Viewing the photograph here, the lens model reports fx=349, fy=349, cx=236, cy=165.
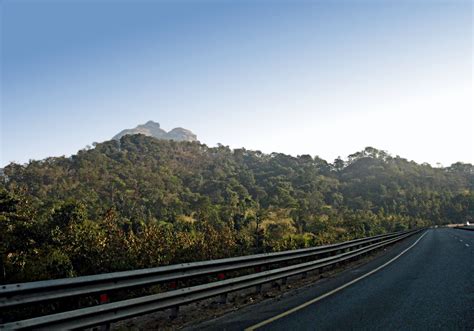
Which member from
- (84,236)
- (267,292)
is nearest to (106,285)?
(267,292)

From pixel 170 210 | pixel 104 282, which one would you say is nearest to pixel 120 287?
pixel 104 282

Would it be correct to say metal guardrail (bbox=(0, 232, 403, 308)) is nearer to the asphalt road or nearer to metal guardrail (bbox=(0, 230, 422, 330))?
metal guardrail (bbox=(0, 230, 422, 330))

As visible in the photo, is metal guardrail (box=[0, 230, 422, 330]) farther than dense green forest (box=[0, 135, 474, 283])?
No

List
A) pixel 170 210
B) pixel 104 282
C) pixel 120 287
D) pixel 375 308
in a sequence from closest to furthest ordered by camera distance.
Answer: pixel 104 282 → pixel 120 287 → pixel 375 308 → pixel 170 210

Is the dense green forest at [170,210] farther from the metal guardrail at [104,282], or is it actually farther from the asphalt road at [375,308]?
the asphalt road at [375,308]

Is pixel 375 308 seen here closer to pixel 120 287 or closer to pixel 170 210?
pixel 120 287

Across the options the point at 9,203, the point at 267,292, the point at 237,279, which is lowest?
the point at 267,292

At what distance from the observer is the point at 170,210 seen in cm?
10312

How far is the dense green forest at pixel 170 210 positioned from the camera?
2130 centimetres

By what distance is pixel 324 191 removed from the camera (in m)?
163

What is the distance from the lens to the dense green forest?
21.3 m

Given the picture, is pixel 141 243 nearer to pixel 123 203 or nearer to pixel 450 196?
pixel 123 203

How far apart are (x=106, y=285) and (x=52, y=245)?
71.7 ft

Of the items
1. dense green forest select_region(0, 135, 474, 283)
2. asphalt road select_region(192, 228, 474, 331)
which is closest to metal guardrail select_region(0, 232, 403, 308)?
asphalt road select_region(192, 228, 474, 331)
